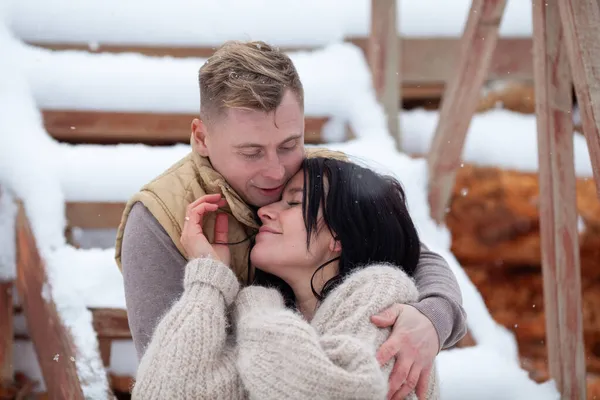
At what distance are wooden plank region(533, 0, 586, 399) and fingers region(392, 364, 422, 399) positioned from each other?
96 centimetres

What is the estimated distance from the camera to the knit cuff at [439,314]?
1857 millimetres

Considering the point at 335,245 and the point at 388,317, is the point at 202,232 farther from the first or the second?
the point at 388,317

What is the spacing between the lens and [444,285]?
6.61 ft

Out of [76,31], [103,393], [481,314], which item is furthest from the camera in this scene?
[76,31]

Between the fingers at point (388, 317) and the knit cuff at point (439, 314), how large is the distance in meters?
0.07

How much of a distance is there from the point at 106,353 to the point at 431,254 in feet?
5.33

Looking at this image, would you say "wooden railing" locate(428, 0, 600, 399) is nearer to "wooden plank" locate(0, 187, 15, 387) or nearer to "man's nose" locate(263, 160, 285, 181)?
"man's nose" locate(263, 160, 285, 181)

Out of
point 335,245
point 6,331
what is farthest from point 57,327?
point 335,245

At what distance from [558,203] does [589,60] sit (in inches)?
26.2

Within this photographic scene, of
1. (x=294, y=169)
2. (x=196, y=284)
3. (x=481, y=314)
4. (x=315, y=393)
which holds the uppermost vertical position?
(x=294, y=169)

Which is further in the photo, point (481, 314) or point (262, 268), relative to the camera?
point (481, 314)

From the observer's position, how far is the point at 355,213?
6.38 feet

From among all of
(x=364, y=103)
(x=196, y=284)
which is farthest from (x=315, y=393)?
(x=364, y=103)

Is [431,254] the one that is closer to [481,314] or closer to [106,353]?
[481,314]
